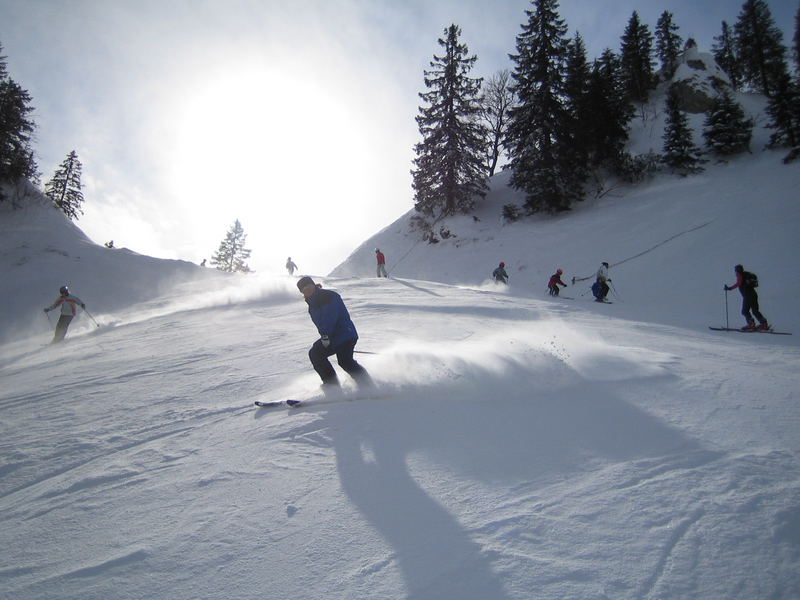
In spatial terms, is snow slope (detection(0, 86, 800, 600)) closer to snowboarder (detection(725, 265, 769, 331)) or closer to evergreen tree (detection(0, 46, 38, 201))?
snowboarder (detection(725, 265, 769, 331))

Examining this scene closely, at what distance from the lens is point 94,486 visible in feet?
10.1

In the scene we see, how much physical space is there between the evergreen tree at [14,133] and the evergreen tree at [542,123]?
37.3m

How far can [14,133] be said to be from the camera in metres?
28.3

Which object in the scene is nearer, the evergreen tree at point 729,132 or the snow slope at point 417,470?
the snow slope at point 417,470

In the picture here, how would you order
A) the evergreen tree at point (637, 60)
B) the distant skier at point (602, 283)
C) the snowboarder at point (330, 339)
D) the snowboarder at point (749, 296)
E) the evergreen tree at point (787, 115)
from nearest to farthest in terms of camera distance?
the snowboarder at point (330, 339) → the snowboarder at point (749, 296) → the distant skier at point (602, 283) → the evergreen tree at point (787, 115) → the evergreen tree at point (637, 60)

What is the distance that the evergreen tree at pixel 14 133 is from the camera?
87.5ft

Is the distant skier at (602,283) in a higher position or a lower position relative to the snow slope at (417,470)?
higher

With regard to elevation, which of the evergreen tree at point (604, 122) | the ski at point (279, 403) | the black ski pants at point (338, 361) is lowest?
the ski at point (279, 403)

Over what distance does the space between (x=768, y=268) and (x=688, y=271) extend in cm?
254

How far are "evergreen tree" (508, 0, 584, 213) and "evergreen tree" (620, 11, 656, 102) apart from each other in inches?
671

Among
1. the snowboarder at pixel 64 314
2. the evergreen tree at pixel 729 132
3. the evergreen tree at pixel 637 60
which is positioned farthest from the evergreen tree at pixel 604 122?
the snowboarder at pixel 64 314

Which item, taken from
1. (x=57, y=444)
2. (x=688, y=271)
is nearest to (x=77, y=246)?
(x=57, y=444)

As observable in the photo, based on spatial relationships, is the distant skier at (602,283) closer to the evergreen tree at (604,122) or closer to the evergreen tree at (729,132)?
the evergreen tree at (604,122)

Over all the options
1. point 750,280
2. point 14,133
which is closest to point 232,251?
point 14,133
